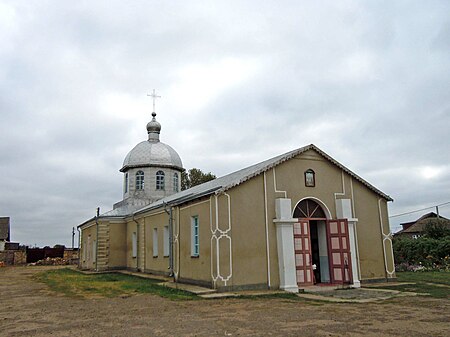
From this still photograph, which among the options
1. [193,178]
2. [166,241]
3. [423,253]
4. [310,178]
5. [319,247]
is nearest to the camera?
[310,178]

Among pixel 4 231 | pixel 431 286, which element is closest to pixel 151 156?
pixel 431 286

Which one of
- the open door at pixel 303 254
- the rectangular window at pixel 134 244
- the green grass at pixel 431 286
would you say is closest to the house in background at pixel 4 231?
the rectangular window at pixel 134 244

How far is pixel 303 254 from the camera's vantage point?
15047mm

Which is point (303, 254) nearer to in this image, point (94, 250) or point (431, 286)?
point (431, 286)

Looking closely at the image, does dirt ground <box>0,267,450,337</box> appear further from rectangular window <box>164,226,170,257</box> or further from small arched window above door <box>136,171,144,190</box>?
small arched window above door <box>136,171,144,190</box>

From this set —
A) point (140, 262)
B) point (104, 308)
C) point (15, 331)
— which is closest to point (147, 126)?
point (140, 262)

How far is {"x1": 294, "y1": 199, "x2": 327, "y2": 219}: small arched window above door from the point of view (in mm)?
15742

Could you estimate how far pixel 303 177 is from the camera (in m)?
15.8

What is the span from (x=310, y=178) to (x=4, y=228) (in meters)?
45.6

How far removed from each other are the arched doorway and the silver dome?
14.4m

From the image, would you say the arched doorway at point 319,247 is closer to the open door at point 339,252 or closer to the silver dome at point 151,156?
the open door at point 339,252

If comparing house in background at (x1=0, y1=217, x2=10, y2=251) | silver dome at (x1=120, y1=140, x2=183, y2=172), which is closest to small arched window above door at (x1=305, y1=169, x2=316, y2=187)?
silver dome at (x1=120, y1=140, x2=183, y2=172)

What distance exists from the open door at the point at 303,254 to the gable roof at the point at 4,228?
1703 inches

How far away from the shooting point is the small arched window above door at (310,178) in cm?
1588
